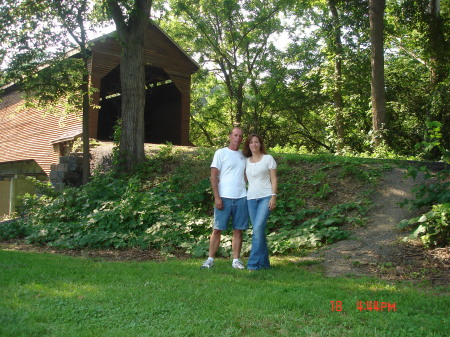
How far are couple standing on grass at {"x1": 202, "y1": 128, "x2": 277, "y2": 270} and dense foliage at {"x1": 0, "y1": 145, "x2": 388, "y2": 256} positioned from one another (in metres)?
1.30

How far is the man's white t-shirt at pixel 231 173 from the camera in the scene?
6000 millimetres

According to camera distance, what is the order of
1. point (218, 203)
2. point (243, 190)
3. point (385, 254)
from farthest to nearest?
point (385, 254) → point (243, 190) → point (218, 203)

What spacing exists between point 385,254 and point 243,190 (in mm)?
2217

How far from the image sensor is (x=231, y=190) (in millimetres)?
6000

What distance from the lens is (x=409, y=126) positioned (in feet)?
62.6

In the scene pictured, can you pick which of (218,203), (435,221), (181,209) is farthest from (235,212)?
(181,209)

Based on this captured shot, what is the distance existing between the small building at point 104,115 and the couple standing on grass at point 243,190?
1076 cm

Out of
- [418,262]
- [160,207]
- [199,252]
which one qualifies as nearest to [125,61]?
[160,207]

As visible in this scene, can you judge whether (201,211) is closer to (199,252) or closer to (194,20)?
(199,252)

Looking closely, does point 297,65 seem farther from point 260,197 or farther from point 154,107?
point 260,197

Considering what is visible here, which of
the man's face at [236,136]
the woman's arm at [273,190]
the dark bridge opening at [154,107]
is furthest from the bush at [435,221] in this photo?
the dark bridge opening at [154,107]

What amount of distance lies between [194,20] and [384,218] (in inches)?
835

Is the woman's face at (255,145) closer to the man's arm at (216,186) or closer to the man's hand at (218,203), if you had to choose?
the man's arm at (216,186)

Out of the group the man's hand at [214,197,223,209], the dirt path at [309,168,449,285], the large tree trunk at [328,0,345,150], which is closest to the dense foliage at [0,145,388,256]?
the dirt path at [309,168,449,285]
